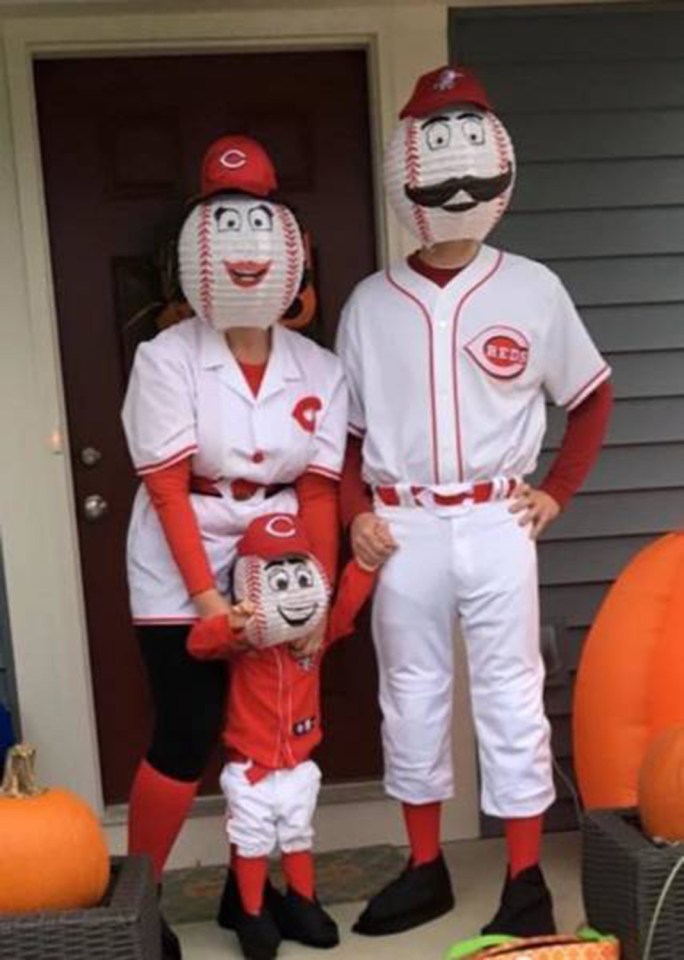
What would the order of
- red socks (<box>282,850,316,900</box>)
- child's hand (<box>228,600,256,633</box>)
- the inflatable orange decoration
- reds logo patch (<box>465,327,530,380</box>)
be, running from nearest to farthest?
child's hand (<box>228,600,256,633</box>) → reds logo patch (<box>465,327,530,380</box>) → red socks (<box>282,850,316,900</box>) → the inflatable orange decoration

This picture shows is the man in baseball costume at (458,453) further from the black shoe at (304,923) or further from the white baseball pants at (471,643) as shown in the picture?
the black shoe at (304,923)

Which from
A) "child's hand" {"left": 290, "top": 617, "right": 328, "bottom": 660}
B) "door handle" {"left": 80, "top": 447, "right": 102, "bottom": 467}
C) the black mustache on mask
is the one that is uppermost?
the black mustache on mask

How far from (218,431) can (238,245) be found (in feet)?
1.19

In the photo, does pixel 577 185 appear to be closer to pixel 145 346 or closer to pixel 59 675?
pixel 145 346

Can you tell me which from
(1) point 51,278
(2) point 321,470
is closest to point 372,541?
(2) point 321,470

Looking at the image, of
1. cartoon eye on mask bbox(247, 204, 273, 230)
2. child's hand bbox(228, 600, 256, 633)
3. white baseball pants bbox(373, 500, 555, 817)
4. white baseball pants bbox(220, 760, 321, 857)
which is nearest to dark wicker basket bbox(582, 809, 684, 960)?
white baseball pants bbox(373, 500, 555, 817)

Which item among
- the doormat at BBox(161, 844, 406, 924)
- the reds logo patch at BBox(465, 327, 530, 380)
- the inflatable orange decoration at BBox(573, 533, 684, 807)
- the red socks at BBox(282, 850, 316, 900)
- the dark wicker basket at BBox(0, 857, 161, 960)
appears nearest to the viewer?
the dark wicker basket at BBox(0, 857, 161, 960)

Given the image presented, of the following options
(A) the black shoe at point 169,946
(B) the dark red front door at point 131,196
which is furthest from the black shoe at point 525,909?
(B) the dark red front door at point 131,196

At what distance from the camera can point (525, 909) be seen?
8.54 ft

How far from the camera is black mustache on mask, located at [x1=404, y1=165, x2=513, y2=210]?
242 cm

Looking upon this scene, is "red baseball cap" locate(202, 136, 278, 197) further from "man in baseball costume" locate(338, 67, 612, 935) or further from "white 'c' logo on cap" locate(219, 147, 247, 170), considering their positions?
"man in baseball costume" locate(338, 67, 612, 935)

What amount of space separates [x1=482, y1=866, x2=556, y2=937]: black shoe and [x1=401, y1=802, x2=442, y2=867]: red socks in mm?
179

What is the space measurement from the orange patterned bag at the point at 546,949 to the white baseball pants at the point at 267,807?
552 mm

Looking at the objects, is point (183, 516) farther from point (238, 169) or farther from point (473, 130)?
point (473, 130)
